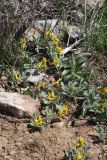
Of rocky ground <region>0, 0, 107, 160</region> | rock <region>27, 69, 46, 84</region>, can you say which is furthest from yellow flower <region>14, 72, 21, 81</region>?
rocky ground <region>0, 0, 107, 160</region>

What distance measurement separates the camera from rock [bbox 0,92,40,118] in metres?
3.59

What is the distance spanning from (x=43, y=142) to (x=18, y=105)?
0.39m

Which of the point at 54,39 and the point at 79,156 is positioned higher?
the point at 54,39

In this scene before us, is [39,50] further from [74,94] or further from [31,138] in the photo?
[31,138]

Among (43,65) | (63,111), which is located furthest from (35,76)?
(63,111)

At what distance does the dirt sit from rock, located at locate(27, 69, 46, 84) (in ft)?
1.51

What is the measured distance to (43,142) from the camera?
3385 millimetres

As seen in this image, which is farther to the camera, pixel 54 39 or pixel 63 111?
pixel 54 39

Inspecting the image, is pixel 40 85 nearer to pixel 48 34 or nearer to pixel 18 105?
pixel 18 105

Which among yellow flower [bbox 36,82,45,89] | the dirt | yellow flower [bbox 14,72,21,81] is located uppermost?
yellow flower [bbox 14,72,21,81]

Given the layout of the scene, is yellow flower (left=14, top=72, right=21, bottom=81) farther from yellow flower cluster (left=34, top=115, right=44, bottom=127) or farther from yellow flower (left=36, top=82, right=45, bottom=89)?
yellow flower cluster (left=34, top=115, right=44, bottom=127)

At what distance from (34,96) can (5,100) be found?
0.83 feet

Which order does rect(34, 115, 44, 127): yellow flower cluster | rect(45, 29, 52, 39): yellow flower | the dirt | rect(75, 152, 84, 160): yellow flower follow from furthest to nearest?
rect(45, 29, 52, 39): yellow flower, rect(34, 115, 44, 127): yellow flower cluster, the dirt, rect(75, 152, 84, 160): yellow flower

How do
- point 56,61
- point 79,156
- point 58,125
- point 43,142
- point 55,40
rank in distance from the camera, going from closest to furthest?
point 79,156 < point 43,142 < point 58,125 < point 56,61 < point 55,40
